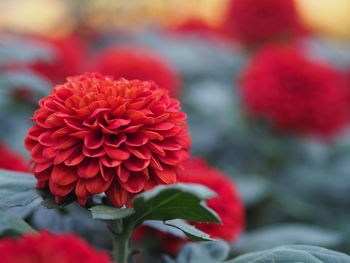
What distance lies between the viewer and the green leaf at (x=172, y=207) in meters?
0.62

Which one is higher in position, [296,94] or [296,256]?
[296,94]

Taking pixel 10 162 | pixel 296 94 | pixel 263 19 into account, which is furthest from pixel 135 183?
pixel 263 19

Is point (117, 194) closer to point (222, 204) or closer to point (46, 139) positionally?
point (46, 139)

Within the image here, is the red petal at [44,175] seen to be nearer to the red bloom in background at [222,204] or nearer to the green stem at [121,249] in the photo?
the green stem at [121,249]

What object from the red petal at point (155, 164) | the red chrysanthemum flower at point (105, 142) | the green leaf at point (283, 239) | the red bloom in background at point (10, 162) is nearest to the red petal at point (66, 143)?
the red chrysanthemum flower at point (105, 142)

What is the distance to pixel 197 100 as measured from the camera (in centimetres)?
196

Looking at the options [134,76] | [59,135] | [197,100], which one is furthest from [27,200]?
[197,100]

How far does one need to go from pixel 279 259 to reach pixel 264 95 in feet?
3.26

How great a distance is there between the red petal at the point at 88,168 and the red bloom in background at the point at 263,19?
160 cm

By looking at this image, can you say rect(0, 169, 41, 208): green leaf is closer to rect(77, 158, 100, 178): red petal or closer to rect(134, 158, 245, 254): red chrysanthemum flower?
rect(77, 158, 100, 178): red petal

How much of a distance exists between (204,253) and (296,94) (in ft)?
3.01

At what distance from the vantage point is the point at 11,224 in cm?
61

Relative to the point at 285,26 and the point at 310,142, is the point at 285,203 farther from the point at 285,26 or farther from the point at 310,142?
the point at 285,26

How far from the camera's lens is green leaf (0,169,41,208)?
27.1 inches
